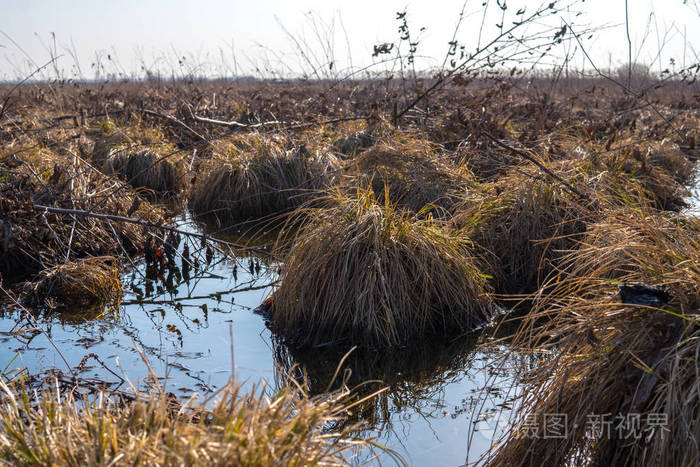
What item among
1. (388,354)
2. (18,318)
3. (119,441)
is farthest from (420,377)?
(18,318)

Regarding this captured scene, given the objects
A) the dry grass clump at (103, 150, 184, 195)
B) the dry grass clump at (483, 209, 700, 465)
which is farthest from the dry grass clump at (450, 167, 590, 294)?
the dry grass clump at (103, 150, 184, 195)

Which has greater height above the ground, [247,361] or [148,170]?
[148,170]

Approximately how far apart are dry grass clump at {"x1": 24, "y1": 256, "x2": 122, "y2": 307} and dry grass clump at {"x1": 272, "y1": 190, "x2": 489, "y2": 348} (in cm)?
138

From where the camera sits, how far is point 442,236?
4.20 m

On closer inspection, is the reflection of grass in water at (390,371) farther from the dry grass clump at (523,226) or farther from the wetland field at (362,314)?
the dry grass clump at (523,226)

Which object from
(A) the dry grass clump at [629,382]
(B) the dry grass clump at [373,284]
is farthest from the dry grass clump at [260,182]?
(A) the dry grass clump at [629,382]

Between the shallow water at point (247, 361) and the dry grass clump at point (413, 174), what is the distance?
1.79 metres

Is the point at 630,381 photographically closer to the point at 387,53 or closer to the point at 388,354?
the point at 388,354

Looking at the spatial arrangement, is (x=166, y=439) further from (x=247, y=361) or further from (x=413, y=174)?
(x=413, y=174)

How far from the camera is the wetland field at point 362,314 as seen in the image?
1.90 meters

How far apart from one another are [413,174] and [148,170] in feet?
13.4

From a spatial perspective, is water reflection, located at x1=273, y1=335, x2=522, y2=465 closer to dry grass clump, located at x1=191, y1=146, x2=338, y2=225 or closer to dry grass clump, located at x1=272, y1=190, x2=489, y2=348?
dry grass clump, located at x1=272, y1=190, x2=489, y2=348

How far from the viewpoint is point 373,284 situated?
12.5 ft

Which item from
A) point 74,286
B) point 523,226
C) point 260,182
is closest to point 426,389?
point 523,226
